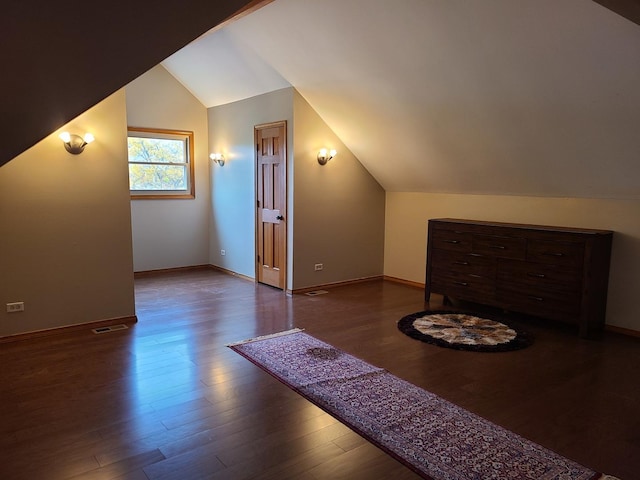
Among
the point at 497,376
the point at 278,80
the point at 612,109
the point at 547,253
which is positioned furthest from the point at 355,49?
the point at 497,376

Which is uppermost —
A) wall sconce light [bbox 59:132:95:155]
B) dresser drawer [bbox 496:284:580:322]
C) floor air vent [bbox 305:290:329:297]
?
wall sconce light [bbox 59:132:95:155]

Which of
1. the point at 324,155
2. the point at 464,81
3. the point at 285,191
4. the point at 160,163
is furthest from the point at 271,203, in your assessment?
the point at 464,81

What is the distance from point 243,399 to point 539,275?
3154 millimetres

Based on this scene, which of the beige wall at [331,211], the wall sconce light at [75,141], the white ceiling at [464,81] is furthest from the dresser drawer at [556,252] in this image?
the wall sconce light at [75,141]

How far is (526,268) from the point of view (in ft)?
15.6

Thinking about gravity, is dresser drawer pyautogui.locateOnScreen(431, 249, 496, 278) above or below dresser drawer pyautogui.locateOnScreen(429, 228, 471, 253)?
below

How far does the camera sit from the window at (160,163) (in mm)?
6957

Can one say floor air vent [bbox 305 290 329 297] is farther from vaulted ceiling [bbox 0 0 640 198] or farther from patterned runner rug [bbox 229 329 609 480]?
patterned runner rug [bbox 229 329 609 480]

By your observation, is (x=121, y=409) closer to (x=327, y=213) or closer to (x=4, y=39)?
(x=4, y=39)

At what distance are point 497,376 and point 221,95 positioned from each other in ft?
17.3

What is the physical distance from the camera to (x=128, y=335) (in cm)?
437

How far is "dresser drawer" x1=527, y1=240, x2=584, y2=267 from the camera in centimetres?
439

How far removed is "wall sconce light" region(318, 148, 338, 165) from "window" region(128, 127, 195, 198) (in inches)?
95.2

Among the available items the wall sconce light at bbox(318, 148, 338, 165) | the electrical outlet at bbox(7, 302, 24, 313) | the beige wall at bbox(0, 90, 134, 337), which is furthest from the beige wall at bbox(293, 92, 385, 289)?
the electrical outlet at bbox(7, 302, 24, 313)
